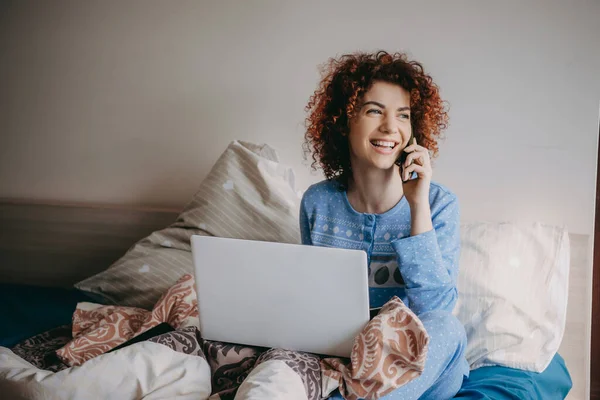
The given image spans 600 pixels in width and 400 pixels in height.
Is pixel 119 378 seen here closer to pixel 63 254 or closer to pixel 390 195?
pixel 390 195

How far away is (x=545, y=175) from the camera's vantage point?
5.91 ft

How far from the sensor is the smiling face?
1.42 m

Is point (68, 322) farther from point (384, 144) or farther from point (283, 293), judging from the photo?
point (384, 144)

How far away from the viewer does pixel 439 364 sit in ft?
3.91

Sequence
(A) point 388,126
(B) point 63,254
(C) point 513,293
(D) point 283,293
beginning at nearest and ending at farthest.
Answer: (D) point 283,293 → (A) point 388,126 → (C) point 513,293 → (B) point 63,254

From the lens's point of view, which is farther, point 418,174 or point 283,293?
point 418,174

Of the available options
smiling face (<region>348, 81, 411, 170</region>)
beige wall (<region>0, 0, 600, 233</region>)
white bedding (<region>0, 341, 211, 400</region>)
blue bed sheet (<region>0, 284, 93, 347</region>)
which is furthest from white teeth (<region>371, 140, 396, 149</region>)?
blue bed sheet (<region>0, 284, 93, 347</region>)

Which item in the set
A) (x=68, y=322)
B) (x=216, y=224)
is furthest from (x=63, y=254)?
(x=216, y=224)

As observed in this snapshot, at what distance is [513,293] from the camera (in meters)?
1.57

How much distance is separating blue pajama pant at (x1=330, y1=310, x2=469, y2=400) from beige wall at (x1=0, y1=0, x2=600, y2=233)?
706 millimetres

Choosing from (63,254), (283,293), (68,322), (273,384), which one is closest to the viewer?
(273,384)

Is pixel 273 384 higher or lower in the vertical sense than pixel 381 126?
lower

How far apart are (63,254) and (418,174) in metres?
1.39

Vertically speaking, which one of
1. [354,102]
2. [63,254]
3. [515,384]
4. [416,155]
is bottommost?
[515,384]
